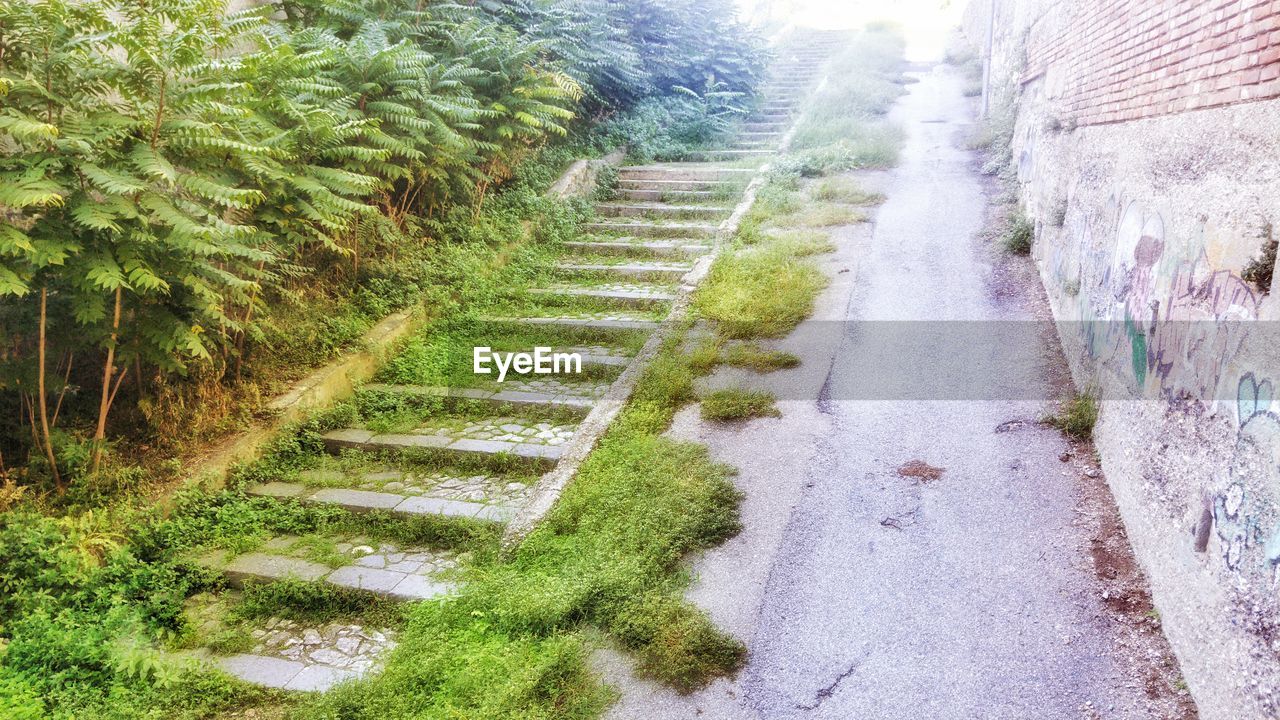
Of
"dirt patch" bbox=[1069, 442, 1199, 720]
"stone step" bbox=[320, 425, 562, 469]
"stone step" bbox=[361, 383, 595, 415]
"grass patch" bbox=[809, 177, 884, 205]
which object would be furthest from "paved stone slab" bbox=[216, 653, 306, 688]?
"grass patch" bbox=[809, 177, 884, 205]

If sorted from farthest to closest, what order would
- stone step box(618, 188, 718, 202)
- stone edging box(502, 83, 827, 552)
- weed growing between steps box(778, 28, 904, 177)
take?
weed growing between steps box(778, 28, 904, 177) → stone step box(618, 188, 718, 202) → stone edging box(502, 83, 827, 552)

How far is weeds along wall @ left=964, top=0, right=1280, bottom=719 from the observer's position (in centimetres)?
329

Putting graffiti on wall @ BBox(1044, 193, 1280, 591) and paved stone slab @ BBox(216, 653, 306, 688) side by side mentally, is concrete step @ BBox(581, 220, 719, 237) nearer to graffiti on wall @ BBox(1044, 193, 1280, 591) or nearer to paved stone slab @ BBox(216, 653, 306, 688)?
graffiti on wall @ BBox(1044, 193, 1280, 591)

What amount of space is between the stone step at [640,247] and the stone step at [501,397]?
3.51 metres

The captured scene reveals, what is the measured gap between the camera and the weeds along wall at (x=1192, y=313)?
3295mm

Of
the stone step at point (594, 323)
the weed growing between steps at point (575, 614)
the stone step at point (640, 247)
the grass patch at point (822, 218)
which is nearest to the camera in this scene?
the weed growing between steps at point (575, 614)

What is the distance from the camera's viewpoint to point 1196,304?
4.07 metres

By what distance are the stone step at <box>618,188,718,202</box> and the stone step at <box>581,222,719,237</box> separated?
1070 millimetres

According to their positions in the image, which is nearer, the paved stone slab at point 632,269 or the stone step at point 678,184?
the paved stone slab at point 632,269

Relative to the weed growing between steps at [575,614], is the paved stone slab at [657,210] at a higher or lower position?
higher

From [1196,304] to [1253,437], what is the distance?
1.03m

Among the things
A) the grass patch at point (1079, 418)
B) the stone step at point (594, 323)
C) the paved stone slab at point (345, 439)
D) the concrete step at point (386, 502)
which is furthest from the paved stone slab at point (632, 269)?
the grass patch at point (1079, 418)

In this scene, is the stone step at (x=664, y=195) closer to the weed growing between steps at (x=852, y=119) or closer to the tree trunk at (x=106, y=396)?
the weed growing between steps at (x=852, y=119)

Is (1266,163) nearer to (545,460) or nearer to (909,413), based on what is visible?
(909,413)
